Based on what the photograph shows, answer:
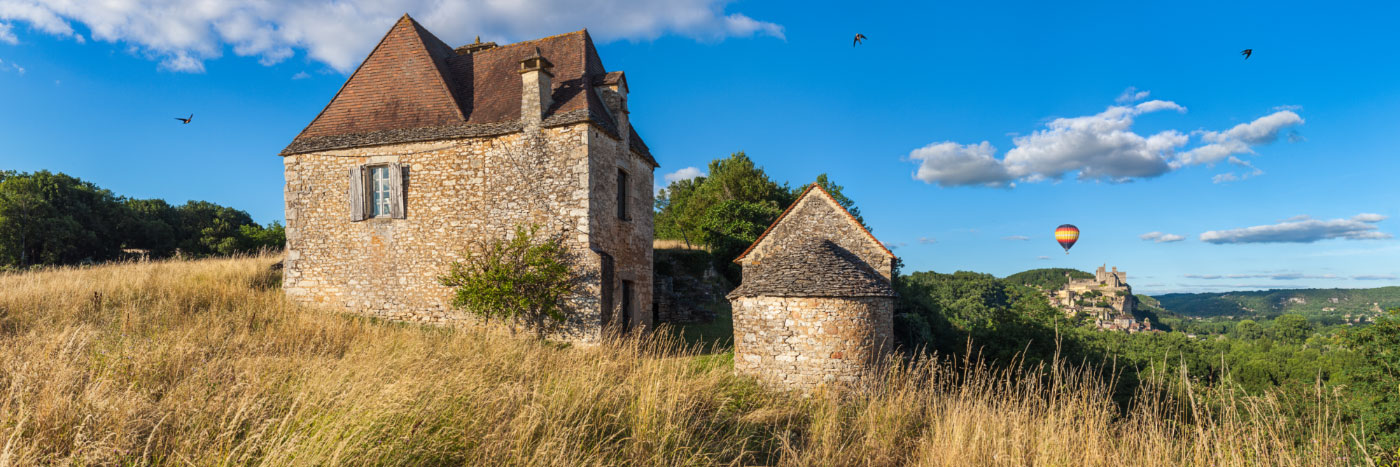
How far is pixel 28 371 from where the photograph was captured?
13.6 feet

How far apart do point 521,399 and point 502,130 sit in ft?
34.0

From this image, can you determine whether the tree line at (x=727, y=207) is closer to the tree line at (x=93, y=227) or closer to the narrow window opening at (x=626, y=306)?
the narrow window opening at (x=626, y=306)

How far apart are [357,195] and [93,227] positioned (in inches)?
1147

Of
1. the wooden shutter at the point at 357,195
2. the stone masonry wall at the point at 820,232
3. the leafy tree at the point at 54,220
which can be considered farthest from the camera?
the leafy tree at the point at 54,220

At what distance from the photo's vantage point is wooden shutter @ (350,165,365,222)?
14.3 meters

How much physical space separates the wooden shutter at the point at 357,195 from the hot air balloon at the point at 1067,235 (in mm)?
24605

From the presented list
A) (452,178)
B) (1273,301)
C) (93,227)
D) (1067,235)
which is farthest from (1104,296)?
(93,227)

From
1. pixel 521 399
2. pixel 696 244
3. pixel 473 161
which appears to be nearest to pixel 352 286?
pixel 473 161

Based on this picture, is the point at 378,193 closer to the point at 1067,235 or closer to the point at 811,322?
the point at 811,322

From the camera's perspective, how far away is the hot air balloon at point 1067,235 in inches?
867

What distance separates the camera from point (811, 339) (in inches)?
454

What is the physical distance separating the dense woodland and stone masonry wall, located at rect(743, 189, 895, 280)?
3.16m

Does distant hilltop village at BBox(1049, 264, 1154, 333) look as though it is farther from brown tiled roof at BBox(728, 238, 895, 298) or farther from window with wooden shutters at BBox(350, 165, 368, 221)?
window with wooden shutters at BBox(350, 165, 368, 221)

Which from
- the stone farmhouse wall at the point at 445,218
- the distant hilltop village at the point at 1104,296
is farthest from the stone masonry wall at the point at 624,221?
the distant hilltop village at the point at 1104,296
